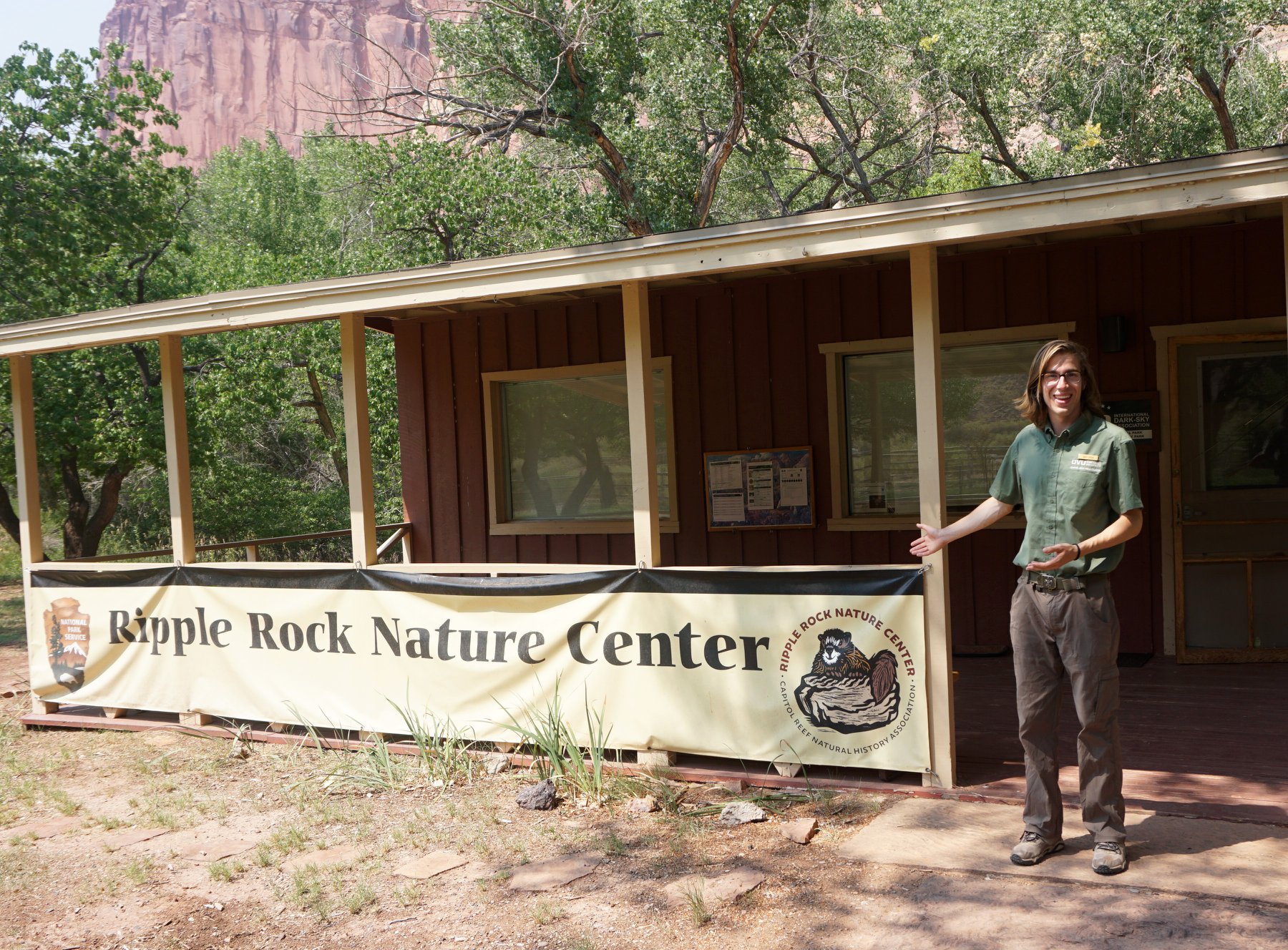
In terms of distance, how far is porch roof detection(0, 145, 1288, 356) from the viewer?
4.09 metres

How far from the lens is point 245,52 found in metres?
59.3

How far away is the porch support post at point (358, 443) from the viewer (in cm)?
618

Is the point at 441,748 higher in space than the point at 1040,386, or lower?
lower

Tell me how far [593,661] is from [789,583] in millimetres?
1100

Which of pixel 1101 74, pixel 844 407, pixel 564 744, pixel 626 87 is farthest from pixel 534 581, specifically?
pixel 1101 74

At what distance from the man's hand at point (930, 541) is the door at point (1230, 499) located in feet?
10.7

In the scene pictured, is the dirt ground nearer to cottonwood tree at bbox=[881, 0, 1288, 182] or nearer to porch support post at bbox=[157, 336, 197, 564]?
porch support post at bbox=[157, 336, 197, 564]

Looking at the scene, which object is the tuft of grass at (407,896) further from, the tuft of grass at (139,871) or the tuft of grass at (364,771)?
Answer: the tuft of grass at (364,771)

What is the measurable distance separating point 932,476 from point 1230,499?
3.18 meters

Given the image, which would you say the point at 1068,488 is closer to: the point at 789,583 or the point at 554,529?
the point at 789,583

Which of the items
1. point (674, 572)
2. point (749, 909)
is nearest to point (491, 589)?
point (674, 572)

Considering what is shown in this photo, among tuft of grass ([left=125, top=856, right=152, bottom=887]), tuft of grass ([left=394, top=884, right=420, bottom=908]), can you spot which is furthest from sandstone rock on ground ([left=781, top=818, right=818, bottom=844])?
tuft of grass ([left=125, top=856, right=152, bottom=887])

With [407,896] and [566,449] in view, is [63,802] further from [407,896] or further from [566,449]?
[566,449]

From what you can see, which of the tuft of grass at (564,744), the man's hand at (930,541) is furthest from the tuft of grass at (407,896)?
the man's hand at (930,541)
